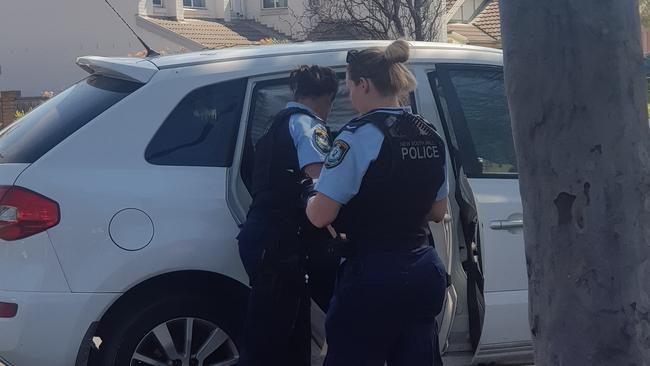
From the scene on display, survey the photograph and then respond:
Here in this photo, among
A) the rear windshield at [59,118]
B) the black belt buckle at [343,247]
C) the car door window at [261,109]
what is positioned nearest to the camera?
the black belt buckle at [343,247]

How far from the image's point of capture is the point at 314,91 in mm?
3871

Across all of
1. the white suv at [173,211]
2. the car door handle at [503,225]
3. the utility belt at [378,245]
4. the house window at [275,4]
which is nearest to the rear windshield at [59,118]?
the white suv at [173,211]

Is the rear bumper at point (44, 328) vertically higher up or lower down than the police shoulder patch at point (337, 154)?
lower down

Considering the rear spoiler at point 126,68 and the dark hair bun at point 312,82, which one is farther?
the rear spoiler at point 126,68

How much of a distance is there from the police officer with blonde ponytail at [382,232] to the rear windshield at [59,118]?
1.30 metres

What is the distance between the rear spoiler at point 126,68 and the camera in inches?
163

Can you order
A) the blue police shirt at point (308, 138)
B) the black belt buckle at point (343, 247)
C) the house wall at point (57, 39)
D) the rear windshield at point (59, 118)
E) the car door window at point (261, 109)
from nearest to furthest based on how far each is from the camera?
the black belt buckle at point (343, 247) → the blue police shirt at point (308, 138) → the rear windshield at point (59, 118) → the car door window at point (261, 109) → the house wall at point (57, 39)

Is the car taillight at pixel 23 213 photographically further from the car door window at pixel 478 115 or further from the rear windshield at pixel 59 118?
the car door window at pixel 478 115

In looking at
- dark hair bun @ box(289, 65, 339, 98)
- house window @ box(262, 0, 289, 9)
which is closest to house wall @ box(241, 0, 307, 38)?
house window @ box(262, 0, 289, 9)

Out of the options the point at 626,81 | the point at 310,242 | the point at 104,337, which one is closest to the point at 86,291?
the point at 104,337

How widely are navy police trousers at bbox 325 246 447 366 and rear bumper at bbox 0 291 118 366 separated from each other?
3.61 feet

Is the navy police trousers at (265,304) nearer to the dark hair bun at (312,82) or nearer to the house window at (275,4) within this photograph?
the dark hair bun at (312,82)

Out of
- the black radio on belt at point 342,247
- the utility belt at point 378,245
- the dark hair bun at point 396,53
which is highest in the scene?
the dark hair bun at point 396,53

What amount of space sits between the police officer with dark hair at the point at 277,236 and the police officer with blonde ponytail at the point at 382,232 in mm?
470
